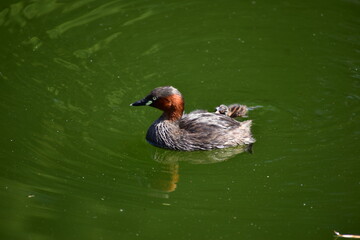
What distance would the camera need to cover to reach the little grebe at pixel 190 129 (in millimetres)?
8430

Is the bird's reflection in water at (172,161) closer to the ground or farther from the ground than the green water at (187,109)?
closer to the ground

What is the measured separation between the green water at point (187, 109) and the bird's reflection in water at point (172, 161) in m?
0.03

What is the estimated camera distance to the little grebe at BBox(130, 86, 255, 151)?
27.7 feet

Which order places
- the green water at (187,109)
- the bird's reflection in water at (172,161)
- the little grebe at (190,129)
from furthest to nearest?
the little grebe at (190,129)
the bird's reflection in water at (172,161)
the green water at (187,109)

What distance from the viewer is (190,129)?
8562mm

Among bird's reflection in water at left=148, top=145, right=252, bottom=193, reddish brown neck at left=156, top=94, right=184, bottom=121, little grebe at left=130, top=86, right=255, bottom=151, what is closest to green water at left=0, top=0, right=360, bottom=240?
bird's reflection in water at left=148, top=145, right=252, bottom=193

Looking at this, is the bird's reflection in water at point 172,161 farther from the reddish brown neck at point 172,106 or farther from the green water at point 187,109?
the reddish brown neck at point 172,106

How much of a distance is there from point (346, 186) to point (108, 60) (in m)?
4.82

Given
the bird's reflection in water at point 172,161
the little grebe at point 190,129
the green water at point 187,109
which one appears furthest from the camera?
the little grebe at point 190,129

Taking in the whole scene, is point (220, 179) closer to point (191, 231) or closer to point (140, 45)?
point (191, 231)

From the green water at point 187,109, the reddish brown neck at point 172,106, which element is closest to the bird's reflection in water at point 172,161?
the green water at point 187,109

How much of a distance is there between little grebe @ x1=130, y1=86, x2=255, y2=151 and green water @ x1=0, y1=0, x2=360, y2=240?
0.65ft

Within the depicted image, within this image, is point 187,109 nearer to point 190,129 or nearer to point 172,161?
point 190,129

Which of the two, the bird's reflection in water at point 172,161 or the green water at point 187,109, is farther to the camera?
the bird's reflection in water at point 172,161
